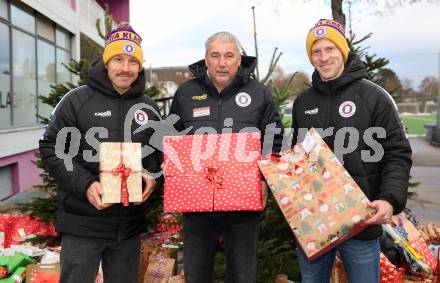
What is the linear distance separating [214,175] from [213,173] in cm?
2

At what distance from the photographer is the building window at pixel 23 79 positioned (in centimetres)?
989

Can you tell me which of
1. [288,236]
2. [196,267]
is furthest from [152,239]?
[196,267]

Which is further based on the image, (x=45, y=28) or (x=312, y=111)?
(x=45, y=28)

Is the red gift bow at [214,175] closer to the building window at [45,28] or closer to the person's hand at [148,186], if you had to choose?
the person's hand at [148,186]

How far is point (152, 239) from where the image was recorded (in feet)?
17.7

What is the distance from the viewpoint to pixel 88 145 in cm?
293

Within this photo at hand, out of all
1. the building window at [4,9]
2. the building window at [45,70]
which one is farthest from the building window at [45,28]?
the building window at [4,9]

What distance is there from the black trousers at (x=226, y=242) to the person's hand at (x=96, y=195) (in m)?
0.66

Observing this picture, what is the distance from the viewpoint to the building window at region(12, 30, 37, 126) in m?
9.89

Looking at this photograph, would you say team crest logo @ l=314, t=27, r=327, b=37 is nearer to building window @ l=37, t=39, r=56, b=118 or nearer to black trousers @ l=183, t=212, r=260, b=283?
black trousers @ l=183, t=212, r=260, b=283

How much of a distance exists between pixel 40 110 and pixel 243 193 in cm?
1008

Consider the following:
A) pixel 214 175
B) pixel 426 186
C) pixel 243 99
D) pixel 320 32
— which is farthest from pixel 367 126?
pixel 426 186

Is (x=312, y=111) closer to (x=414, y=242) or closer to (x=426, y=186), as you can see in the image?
(x=414, y=242)

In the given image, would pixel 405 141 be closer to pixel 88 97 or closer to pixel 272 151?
pixel 272 151
